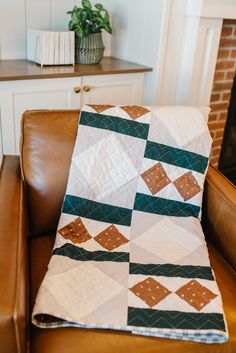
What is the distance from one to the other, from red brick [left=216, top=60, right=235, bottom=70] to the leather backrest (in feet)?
4.04

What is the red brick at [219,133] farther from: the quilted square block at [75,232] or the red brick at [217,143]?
the quilted square block at [75,232]

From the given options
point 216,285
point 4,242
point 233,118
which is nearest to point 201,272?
point 216,285

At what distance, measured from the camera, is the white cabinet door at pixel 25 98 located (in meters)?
1.64

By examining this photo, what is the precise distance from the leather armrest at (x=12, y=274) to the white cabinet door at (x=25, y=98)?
2.08ft

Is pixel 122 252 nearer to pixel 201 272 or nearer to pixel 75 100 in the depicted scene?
pixel 201 272

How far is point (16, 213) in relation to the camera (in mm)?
1031

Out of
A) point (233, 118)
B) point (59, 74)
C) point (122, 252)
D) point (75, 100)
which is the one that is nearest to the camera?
point (122, 252)

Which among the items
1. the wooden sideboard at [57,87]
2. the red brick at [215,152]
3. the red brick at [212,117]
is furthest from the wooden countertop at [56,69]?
the red brick at [215,152]

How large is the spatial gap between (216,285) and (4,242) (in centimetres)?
58

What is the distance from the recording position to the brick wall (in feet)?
6.88

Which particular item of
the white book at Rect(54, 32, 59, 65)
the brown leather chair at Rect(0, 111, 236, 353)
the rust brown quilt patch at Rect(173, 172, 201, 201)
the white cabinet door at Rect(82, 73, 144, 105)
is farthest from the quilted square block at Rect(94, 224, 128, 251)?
the white book at Rect(54, 32, 59, 65)

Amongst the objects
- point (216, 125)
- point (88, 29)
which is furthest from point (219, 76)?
point (88, 29)

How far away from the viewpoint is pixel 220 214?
3.93ft

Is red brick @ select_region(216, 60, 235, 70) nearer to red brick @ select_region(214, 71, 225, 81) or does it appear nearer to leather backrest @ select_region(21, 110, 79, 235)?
red brick @ select_region(214, 71, 225, 81)
